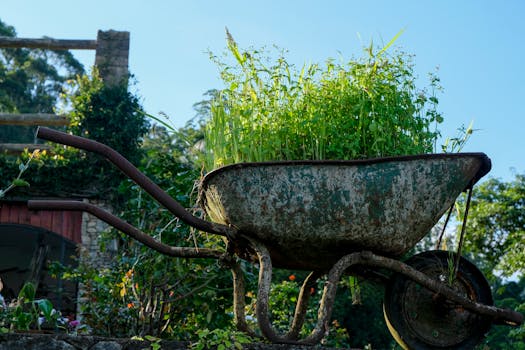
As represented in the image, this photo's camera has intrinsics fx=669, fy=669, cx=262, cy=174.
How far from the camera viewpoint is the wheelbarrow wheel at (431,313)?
2.72 metres

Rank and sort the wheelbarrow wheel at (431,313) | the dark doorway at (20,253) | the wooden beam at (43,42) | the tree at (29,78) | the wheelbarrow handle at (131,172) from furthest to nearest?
the tree at (29,78)
the dark doorway at (20,253)
the wooden beam at (43,42)
the wheelbarrow wheel at (431,313)
the wheelbarrow handle at (131,172)

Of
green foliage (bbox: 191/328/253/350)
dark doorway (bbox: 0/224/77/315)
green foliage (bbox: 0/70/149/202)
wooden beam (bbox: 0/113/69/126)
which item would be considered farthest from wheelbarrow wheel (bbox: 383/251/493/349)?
dark doorway (bbox: 0/224/77/315)

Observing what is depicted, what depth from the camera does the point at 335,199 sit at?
8.13ft

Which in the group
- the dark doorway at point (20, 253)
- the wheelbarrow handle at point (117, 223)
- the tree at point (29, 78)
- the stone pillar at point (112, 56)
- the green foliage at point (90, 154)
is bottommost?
the dark doorway at point (20, 253)

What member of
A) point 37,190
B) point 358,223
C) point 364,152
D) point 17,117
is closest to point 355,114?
point 364,152

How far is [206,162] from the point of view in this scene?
2812 mm

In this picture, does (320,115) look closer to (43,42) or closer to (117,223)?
(117,223)

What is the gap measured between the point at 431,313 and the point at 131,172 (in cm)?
135

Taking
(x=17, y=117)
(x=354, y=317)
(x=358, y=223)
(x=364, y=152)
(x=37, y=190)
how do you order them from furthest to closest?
(x=354, y=317), (x=17, y=117), (x=37, y=190), (x=364, y=152), (x=358, y=223)

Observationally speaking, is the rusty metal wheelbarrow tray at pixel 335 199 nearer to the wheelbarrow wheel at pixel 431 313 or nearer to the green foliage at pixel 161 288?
the wheelbarrow wheel at pixel 431 313

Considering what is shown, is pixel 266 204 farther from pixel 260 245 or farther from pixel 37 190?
pixel 37 190

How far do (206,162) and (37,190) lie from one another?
22.3 feet

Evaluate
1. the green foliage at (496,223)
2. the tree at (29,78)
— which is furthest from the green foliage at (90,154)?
the tree at (29,78)

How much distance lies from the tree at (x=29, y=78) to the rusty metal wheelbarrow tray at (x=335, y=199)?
20.5m
